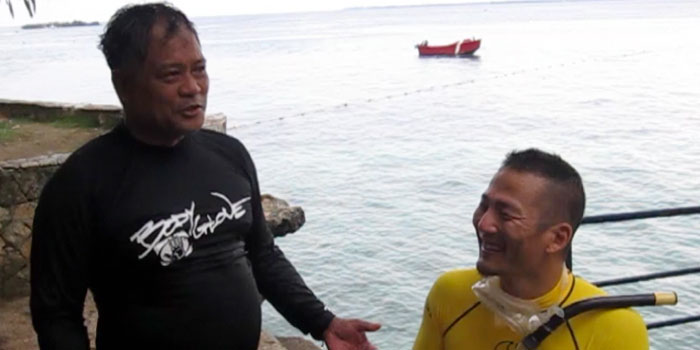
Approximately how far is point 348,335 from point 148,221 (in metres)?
0.72

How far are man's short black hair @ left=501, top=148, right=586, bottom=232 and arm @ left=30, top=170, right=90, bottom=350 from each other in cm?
112

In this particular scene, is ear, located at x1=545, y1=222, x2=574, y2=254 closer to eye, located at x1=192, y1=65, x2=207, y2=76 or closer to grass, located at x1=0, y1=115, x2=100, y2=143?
eye, located at x1=192, y1=65, x2=207, y2=76

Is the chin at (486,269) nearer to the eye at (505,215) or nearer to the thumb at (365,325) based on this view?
the eye at (505,215)

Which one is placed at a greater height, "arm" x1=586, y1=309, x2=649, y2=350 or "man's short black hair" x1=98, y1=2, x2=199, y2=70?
"man's short black hair" x1=98, y1=2, x2=199, y2=70

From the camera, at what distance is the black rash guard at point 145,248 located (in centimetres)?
199

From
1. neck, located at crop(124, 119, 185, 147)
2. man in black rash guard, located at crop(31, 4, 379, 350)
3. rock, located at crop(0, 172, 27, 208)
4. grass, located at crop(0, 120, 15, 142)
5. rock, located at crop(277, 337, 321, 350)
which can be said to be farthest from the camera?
grass, located at crop(0, 120, 15, 142)

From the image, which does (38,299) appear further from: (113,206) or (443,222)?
(443,222)

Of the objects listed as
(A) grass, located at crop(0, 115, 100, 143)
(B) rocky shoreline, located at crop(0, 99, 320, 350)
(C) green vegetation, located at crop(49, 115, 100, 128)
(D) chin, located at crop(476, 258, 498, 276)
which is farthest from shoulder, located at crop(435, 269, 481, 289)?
(C) green vegetation, located at crop(49, 115, 100, 128)

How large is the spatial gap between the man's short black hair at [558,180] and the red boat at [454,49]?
64.9m

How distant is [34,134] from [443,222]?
14410mm

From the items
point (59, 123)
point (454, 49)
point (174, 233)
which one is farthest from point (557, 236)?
point (454, 49)

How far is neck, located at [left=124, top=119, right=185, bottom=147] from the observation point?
2.10 metres

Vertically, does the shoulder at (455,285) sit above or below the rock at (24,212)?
above

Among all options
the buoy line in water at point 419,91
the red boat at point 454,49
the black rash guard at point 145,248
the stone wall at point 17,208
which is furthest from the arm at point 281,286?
the red boat at point 454,49
